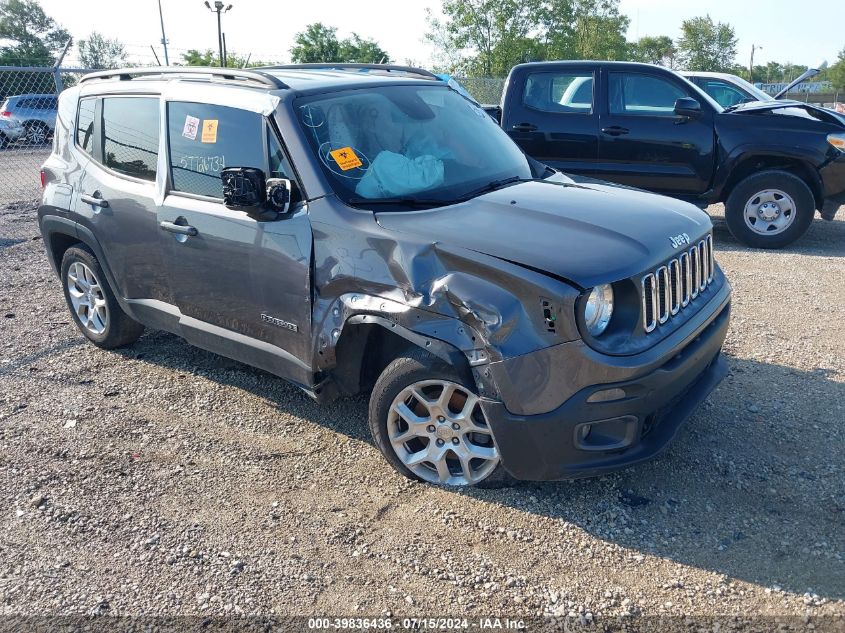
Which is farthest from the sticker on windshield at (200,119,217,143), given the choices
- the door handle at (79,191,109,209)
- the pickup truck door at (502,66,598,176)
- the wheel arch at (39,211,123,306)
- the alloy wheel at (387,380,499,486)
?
the pickup truck door at (502,66,598,176)

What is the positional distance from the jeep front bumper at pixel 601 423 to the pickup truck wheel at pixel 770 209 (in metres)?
5.42

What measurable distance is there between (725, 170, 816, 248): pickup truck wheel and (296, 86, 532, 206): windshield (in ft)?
15.1

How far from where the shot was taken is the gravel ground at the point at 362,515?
284cm

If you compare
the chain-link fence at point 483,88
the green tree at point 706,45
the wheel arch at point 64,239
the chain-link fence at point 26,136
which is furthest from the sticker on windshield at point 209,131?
the green tree at point 706,45

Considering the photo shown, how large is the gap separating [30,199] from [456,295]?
11763mm

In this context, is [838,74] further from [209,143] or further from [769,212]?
[209,143]

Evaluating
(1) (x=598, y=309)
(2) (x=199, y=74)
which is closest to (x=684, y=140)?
(2) (x=199, y=74)

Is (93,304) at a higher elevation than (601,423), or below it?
below

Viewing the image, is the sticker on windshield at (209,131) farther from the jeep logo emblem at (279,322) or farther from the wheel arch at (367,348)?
the wheel arch at (367,348)

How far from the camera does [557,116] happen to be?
8.52 metres

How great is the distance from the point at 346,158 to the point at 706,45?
60.1m

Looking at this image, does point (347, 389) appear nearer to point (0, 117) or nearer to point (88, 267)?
point (88, 267)

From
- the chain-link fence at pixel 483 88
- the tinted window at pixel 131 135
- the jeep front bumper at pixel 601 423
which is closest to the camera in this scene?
the jeep front bumper at pixel 601 423

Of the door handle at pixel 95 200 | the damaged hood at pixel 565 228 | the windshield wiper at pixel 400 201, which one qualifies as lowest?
the door handle at pixel 95 200
